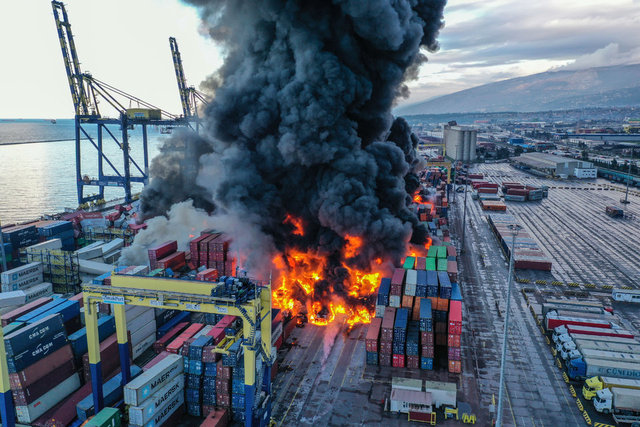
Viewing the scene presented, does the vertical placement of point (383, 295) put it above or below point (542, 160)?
below

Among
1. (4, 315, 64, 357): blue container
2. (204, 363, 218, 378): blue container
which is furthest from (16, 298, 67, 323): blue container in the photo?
(204, 363, 218, 378): blue container

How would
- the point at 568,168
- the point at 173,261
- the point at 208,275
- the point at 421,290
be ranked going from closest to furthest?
the point at 421,290 → the point at 208,275 → the point at 173,261 → the point at 568,168

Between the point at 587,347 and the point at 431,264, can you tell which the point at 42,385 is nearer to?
the point at 431,264

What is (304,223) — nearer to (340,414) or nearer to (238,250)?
(238,250)

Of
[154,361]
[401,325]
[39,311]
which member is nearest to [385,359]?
[401,325]

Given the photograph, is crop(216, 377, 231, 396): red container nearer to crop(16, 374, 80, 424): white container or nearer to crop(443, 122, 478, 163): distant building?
crop(16, 374, 80, 424): white container

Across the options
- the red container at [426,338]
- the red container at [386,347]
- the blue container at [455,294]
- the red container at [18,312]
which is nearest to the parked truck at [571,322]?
the blue container at [455,294]

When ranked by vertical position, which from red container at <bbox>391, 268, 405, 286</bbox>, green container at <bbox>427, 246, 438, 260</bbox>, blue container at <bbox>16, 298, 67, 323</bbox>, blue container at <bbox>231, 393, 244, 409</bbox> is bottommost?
blue container at <bbox>231, 393, 244, 409</bbox>
